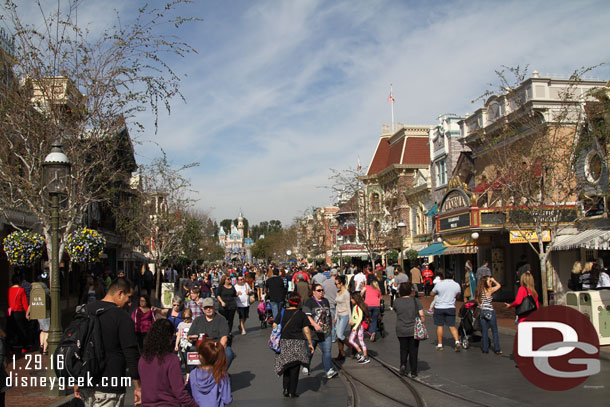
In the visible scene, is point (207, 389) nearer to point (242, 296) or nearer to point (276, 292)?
point (276, 292)

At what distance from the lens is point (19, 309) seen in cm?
1292

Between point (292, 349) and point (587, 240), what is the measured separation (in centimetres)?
1409

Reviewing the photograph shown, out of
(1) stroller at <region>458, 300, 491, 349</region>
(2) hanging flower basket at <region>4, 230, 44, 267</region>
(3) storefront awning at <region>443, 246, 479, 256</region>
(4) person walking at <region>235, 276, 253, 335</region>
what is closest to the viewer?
(1) stroller at <region>458, 300, 491, 349</region>

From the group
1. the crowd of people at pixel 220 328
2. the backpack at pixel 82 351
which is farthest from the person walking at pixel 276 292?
the backpack at pixel 82 351

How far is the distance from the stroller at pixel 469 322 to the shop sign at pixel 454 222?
11168 mm

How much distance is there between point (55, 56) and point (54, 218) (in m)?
5.26

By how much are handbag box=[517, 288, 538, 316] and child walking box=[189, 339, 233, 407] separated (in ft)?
23.5

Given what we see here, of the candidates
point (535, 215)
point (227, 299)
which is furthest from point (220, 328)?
point (535, 215)

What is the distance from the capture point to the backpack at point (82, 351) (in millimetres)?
5027

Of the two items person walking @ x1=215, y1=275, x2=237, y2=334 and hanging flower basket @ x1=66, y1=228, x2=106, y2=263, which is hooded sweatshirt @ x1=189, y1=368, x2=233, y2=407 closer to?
person walking @ x1=215, y1=275, x2=237, y2=334

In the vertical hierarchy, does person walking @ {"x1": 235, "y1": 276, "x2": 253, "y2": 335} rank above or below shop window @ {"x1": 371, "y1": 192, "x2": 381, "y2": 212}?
below

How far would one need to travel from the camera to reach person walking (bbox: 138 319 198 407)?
521 centimetres

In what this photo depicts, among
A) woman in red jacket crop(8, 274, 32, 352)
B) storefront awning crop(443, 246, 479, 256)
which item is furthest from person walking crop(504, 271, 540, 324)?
storefront awning crop(443, 246, 479, 256)

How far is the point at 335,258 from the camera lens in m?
58.4
